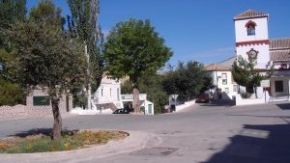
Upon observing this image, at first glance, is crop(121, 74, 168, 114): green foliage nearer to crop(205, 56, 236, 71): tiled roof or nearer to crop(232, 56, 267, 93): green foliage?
crop(232, 56, 267, 93): green foliage

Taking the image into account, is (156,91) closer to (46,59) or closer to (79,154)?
(46,59)

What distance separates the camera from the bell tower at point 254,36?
57.6 metres

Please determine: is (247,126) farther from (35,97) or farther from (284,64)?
(284,64)

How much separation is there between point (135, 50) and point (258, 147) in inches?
1105

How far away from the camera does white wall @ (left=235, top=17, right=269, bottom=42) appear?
5762 cm

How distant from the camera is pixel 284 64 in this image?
59219mm

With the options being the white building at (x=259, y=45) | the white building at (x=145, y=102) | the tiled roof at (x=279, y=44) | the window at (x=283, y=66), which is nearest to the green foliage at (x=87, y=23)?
the white building at (x=145, y=102)

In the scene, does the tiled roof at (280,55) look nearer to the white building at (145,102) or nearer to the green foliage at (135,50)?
the white building at (145,102)

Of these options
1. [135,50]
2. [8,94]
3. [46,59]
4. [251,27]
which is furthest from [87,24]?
[46,59]

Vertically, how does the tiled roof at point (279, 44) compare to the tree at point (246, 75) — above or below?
above

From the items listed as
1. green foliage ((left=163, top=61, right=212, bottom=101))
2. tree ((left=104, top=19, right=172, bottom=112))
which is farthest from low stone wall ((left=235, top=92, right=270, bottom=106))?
green foliage ((left=163, top=61, right=212, bottom=101))

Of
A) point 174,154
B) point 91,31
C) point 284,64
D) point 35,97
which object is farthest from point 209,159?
point 284,64

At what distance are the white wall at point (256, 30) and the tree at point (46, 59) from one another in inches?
1739

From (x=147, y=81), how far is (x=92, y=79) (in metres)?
53.9
